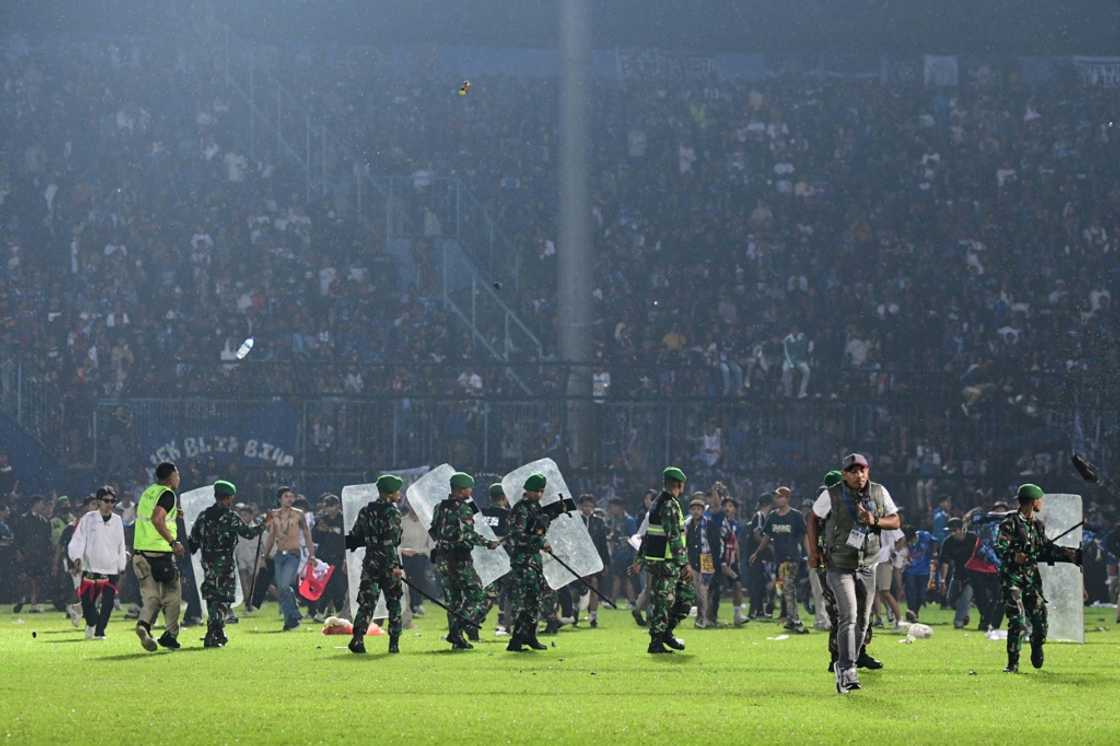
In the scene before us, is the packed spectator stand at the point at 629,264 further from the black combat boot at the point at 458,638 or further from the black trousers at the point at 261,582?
the black combat boot at the point at 458,638

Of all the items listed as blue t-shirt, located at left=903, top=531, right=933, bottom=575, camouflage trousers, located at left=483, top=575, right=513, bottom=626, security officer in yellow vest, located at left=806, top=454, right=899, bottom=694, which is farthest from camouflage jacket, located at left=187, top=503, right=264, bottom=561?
blue t-shirt, located at left=903, top=531, right=933, bottom=575

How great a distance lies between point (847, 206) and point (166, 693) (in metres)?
31.2

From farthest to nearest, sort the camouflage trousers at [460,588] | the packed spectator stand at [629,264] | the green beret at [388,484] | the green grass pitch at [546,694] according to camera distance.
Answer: the packed spectator stand at [629,264] → the camouflage trousers at [460,588] → the green beret at [388,484] → the green grass pitch at [546,694]

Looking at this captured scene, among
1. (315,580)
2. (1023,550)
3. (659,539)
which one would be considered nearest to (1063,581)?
(1023,550)

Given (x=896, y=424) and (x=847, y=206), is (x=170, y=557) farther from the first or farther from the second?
(x=847, y=206)

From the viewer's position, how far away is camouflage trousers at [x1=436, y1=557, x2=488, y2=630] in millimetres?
21625

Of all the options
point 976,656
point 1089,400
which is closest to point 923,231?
point 1089,400

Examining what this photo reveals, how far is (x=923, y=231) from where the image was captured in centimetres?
4450

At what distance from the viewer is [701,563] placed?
26.8m

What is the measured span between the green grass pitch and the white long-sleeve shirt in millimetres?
1546

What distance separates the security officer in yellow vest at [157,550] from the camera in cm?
2078

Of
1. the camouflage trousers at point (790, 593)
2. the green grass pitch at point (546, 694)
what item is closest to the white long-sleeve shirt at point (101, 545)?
the green grass pitch at point (546, 694)

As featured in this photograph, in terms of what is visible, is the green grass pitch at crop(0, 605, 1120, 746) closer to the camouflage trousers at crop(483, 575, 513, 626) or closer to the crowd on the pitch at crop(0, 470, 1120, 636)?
the camouflage trousers at crop(483, 575, 513, 626)

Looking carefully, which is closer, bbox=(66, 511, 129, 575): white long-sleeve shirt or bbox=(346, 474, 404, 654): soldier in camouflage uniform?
bbox=(346, 474, 404, 654): soldier in camouflage uniform
